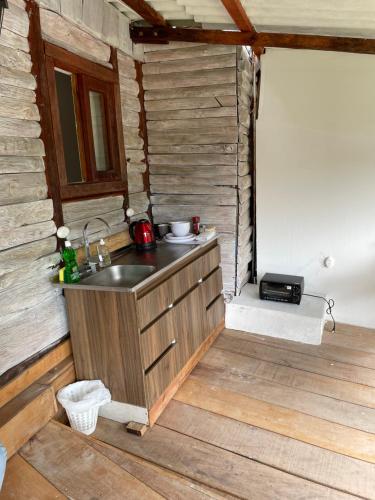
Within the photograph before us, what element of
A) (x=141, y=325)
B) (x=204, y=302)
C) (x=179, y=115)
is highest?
(x=179, y=115)

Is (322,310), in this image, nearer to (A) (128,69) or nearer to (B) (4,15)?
(A) (128,69)

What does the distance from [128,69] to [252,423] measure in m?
2.57

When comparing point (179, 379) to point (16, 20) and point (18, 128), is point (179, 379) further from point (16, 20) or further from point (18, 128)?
point (16, 20)

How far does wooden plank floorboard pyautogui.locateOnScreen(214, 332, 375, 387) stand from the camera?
8.00 feet

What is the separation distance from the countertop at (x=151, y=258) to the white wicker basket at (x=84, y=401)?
23.4 inches

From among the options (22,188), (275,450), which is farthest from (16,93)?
(275,450)

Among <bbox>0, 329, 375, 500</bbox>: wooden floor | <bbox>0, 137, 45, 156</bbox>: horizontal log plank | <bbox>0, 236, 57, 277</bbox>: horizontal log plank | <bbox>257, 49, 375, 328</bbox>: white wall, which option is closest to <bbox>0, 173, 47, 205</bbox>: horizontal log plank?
<bbox>0, 137, 45, 156</bbox>: horizontal log plank

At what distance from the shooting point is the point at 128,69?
268 cm

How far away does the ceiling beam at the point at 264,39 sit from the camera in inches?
96.6

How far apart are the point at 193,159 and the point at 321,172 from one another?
1.07 metres

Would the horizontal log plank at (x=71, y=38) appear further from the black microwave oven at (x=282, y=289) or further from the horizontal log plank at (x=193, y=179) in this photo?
the black microwave oven at (x=282, y=289)

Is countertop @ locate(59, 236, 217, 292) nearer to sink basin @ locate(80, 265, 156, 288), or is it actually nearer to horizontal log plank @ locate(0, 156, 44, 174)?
sink basin @ locate(80, 265, 156, 288)

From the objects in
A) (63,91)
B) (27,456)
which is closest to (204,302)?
(27,456)

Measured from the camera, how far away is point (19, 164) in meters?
1.78
